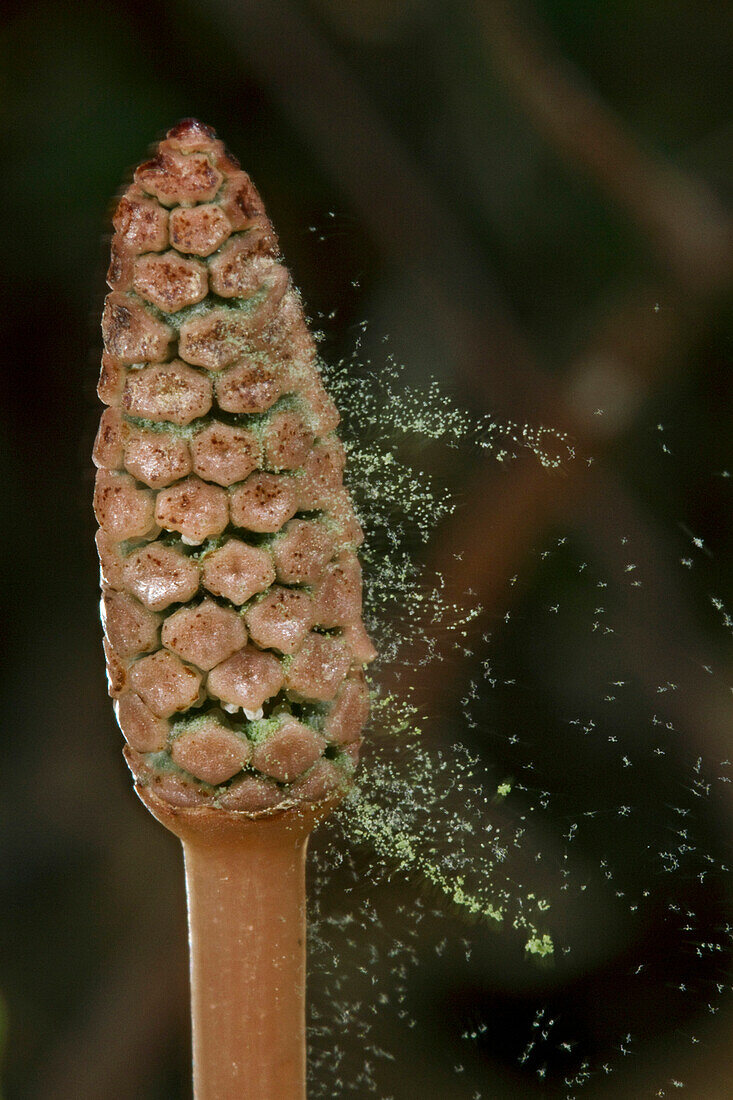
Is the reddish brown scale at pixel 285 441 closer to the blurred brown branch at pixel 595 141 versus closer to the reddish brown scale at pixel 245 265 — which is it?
the reddish brown scale at pixel 245 265

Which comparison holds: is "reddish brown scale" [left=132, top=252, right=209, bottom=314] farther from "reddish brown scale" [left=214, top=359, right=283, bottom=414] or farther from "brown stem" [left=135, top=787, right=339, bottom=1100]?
"brown stem" [left=135, top=787, right=339, bottom=1100]

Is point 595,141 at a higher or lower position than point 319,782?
higher

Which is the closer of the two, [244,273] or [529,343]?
[244,273]

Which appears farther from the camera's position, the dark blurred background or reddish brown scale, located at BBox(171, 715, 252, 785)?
the dark blurred background

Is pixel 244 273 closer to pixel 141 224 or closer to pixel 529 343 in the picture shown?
pixel 141 224

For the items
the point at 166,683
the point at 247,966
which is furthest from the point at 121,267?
the point at 247,966

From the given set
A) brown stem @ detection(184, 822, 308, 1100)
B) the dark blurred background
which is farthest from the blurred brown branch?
brown stem @ detection(184, 822, 308, 1100)
